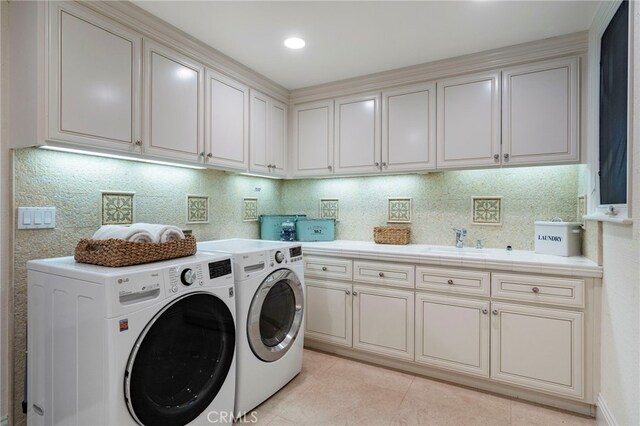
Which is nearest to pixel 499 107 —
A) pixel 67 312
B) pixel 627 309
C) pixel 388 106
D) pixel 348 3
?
pixel 388 106

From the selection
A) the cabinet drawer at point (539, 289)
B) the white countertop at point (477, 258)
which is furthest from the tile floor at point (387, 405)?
the white countertop at point (477, 258)

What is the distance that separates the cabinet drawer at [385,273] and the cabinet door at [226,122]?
130 cm

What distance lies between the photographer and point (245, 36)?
2.27 metres

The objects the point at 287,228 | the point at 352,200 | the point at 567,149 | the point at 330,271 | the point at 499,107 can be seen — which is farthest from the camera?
the point at 352,200

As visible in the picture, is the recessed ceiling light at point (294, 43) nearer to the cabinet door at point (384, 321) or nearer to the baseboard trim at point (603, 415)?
the cabinet door at point (384, 321)

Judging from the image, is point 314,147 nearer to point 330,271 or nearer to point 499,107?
point 330,271

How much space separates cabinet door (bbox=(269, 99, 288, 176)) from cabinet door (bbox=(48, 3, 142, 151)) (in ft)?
4.38

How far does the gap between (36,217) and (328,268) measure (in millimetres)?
1956

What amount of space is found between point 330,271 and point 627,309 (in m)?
1.84

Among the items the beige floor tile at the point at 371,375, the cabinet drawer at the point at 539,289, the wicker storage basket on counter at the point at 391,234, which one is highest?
the wicker storage basket on counter at the point at 391,234

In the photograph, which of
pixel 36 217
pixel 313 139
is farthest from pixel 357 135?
pixel 36 217

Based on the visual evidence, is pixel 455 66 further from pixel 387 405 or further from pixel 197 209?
pixel 387 405

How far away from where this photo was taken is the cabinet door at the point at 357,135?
9.61 feet

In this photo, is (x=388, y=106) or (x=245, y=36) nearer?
(x=245, y=36)
